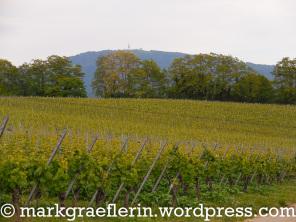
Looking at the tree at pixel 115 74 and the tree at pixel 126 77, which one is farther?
the tree at pixel 115 74

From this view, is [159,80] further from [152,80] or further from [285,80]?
[285,80]

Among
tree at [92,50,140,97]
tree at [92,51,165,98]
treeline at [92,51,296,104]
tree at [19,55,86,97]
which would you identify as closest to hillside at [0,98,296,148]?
treeline at [92,51,296,104]

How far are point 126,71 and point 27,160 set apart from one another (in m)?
82.5

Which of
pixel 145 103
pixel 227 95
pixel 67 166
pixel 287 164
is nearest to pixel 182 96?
pixel 227 95

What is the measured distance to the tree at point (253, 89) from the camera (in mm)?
84438

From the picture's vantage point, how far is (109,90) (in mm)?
88938

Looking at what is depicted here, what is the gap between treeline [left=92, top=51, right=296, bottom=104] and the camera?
85.2 m

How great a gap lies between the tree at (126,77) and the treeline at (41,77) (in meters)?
4.99

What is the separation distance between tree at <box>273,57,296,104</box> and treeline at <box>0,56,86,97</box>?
109ft

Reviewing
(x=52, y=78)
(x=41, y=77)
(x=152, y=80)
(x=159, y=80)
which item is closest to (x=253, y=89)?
(x=159, y=80)

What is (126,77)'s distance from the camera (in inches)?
3573

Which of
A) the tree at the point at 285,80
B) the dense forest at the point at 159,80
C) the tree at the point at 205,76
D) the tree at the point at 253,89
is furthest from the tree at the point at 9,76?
the tree at the point at 285,80

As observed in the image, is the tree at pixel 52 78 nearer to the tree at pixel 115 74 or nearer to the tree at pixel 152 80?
the tree at pixel 115 74

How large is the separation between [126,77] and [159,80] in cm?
596
